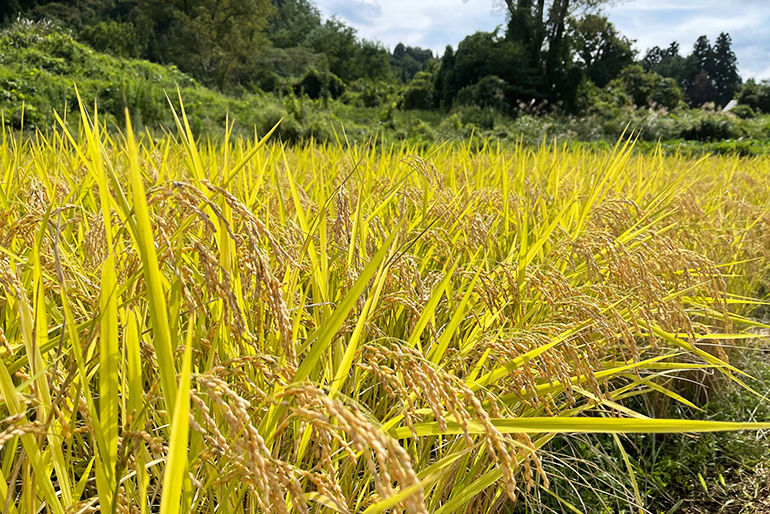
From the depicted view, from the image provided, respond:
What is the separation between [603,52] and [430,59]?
27.9 ft

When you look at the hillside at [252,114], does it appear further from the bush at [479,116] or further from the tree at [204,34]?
the tree at [204,34]

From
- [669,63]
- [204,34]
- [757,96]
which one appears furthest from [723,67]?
[204,34]

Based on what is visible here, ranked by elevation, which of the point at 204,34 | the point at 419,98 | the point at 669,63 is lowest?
the point at 419,98

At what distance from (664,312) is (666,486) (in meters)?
0.90

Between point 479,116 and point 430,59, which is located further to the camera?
point 430,59

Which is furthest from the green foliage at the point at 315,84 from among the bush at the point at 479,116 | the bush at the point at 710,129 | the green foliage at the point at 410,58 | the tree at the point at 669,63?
the green foliage at the point at 410,58

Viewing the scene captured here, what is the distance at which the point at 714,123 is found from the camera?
12.8m

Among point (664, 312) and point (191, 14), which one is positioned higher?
point (191, 14)

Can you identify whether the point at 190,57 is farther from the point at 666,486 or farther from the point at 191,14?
the point at 666,486

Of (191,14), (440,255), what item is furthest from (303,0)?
(440,255)

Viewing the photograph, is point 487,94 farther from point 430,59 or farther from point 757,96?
point 757,96

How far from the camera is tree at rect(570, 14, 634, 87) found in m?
21.2

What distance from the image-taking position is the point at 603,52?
22047 millimetres

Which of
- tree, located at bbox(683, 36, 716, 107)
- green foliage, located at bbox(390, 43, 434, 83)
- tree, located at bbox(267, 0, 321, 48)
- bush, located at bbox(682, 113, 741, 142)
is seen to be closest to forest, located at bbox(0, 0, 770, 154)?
bush, located at bbox(682, 113, 741, 142)
